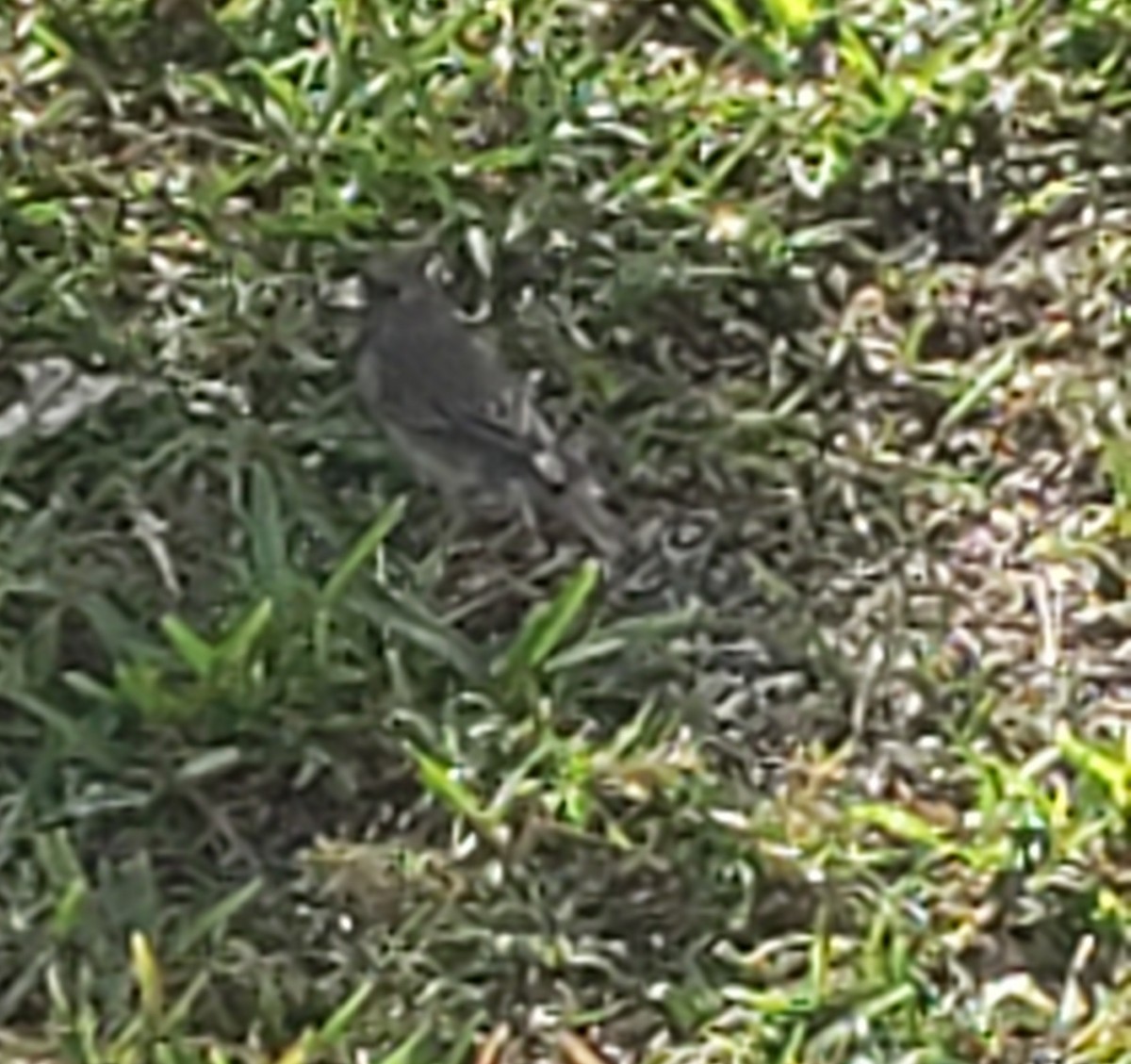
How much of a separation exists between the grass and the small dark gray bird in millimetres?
42

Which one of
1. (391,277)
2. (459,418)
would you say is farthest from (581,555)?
(391,277)

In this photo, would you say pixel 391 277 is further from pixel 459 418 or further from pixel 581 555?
pixel 581 555

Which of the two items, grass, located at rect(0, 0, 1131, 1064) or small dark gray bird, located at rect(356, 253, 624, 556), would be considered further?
small dark gray bird, located at rect(356, 253, 624, 556)

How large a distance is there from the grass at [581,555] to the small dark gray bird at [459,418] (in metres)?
0.04

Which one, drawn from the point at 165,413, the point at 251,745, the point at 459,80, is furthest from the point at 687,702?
the point at 459,80

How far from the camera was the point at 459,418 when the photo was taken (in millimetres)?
3945

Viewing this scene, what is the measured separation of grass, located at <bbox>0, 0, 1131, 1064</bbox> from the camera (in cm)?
354

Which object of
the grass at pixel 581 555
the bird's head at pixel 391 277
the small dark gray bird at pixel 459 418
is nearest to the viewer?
the grass at pixel 581 555

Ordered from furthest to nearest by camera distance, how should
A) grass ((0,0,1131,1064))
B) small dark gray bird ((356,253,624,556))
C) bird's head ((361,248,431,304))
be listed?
1. bird's head ((361,248,431,304))
2. small dark gray bird ((356,253,624,556))
3. grass ((0,0,1131,1064))

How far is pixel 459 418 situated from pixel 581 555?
0.68 feet

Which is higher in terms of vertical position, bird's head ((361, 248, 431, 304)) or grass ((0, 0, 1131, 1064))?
bird's head ((361, 248, 431, 304))

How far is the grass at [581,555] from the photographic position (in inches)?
139

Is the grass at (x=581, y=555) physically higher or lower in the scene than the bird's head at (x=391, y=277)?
lower

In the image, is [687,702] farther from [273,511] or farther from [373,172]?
[373,172]
